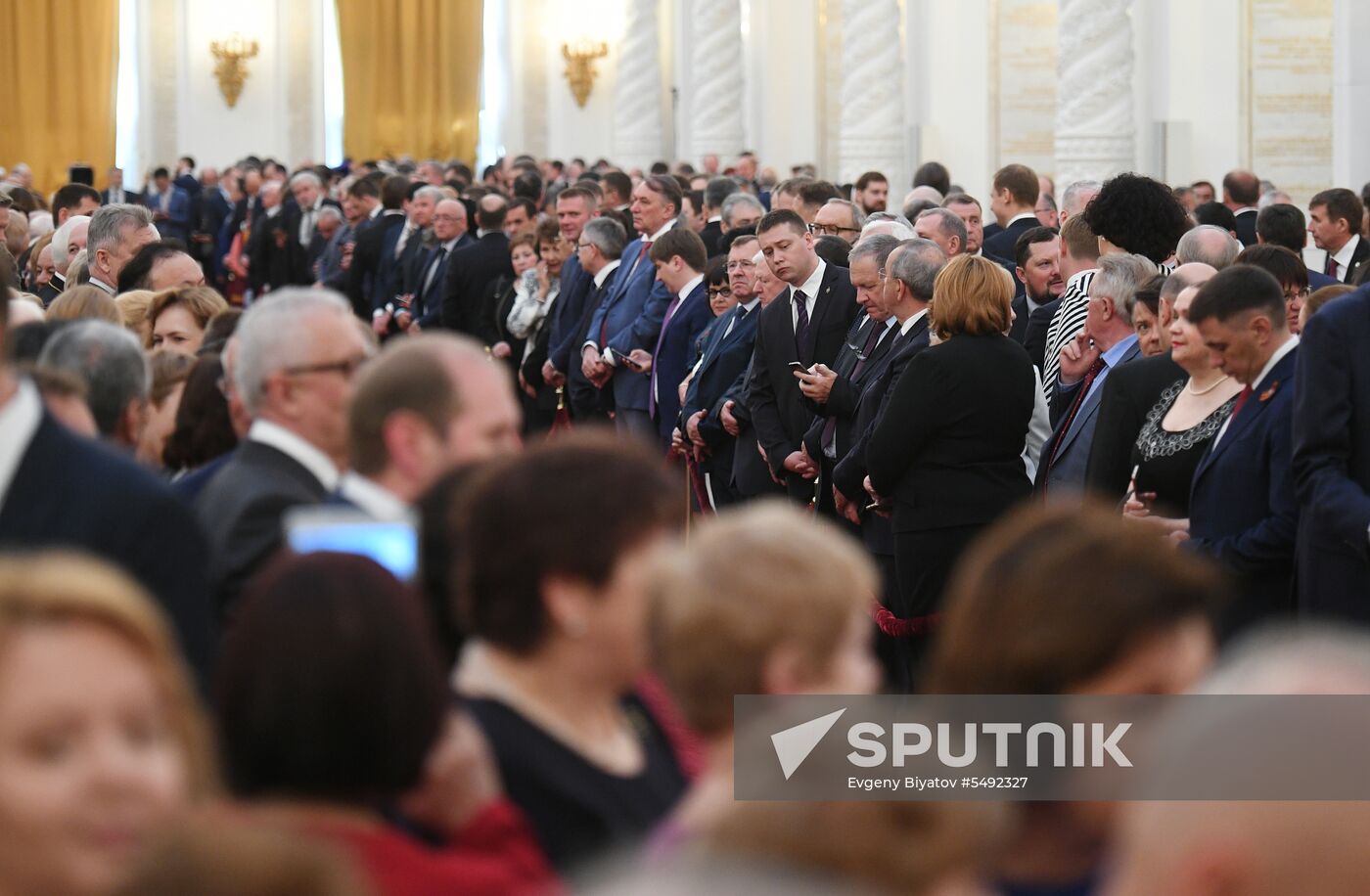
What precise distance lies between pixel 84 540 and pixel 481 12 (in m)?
Result: 29.7

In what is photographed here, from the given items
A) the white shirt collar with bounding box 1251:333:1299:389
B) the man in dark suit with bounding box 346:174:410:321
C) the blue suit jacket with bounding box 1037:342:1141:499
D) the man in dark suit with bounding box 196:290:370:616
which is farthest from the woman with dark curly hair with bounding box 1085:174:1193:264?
the man in dark suit with bounding box 346:174:410:321

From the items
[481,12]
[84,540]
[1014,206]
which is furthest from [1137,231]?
[481,12]

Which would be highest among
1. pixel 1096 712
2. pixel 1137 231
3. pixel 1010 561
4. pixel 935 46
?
pixel 935 46

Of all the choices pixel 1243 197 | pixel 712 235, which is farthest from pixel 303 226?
pixel 1243 197

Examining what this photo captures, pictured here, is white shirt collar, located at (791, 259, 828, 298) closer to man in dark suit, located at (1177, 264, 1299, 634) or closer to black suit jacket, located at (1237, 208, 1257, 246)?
man in dark suit, located at (1177, 264, 1299, 634)

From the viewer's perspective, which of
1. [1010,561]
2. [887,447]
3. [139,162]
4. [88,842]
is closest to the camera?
[88,842]

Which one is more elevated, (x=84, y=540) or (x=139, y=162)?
(x=139, y=162)

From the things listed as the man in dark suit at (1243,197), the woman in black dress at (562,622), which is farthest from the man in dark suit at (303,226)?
the woman in black dress at (562,622)

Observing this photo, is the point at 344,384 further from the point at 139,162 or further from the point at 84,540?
the point at 139,162

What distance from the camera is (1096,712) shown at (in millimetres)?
2418

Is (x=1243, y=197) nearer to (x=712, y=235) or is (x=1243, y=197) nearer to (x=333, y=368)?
(x=712, y=235)

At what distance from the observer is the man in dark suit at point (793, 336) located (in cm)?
841

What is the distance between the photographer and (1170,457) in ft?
18.9

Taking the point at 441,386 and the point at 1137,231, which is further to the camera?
the point at 1137,231
